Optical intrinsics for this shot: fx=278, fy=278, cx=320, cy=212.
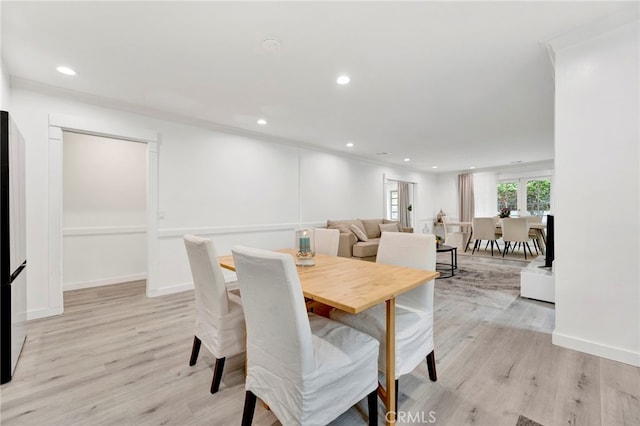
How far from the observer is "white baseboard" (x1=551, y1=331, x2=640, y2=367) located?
191 cm

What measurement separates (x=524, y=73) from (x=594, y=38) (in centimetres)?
59

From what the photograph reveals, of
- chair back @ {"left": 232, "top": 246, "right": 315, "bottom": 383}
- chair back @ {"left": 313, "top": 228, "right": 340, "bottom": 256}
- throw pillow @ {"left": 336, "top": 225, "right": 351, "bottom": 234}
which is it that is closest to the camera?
chair back @ {"left": 232, "top": 246, "right": 315, "bottom": 383}

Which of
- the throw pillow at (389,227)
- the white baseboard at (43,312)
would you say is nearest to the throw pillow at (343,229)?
the throw pillow at (389,227)

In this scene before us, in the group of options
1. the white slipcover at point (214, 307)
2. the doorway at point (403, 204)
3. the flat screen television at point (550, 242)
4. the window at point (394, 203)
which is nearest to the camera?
the white slipcover at point (214, 307)

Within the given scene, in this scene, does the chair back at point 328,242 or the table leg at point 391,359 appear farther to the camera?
the chair back at point 328,242

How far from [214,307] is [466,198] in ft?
29.0

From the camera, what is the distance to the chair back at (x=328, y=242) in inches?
110

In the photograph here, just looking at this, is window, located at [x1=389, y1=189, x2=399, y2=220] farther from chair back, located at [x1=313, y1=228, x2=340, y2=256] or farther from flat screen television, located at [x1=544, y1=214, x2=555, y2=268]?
chair back, located at [x1=313, y1=228, x2=340, y2=256]

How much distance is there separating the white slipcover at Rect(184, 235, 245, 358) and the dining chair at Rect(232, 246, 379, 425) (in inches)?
15.3

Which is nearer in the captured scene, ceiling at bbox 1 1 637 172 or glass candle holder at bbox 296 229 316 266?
→ ceiling at bbox 1 1 637 172

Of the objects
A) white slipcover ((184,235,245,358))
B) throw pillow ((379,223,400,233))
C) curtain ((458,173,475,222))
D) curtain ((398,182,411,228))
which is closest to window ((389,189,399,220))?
curtain ((398,182,411,228))

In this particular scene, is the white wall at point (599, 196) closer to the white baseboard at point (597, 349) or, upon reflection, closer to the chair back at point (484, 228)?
the white baseboard at point (597, 349)

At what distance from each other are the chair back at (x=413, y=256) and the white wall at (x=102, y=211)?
415 cm

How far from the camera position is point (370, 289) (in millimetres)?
1386
